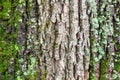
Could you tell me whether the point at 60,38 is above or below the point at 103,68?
above

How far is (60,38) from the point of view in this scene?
1.57m

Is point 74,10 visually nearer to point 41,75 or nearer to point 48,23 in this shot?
point 48,23

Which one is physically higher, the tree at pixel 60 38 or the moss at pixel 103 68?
the tree at pixel 60 38

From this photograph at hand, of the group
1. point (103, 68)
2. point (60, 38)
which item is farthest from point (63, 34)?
point (103, 68)

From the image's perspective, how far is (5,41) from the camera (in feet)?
5.26

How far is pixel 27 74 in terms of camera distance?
159 centimetres

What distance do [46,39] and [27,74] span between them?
0.21m

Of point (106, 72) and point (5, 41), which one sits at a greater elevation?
point (5, 41)

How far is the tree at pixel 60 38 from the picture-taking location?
1566mm

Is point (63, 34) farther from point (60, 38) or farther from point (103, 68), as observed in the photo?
point (103, 68)

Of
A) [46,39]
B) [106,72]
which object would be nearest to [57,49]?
[46,39]

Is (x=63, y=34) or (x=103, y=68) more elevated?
(x=63, y=34)

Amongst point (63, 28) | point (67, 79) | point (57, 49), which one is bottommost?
point (67, 79)

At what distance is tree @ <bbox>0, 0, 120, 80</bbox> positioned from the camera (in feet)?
5.14
